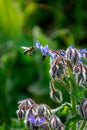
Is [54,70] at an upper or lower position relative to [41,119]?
upper

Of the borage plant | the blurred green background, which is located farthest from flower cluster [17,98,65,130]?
the blurred green background

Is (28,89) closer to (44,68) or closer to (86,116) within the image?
(44,68)

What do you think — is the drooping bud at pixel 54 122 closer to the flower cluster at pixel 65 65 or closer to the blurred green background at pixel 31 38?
the flower cluster at pixel 65 65

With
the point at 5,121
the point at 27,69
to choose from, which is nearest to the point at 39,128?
the point at 5,121

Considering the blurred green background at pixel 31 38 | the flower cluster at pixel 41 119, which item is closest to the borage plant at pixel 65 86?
the flower cluster at pixel 41 119

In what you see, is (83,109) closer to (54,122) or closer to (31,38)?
(54,122)

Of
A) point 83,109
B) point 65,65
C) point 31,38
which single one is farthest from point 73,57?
point 31,38

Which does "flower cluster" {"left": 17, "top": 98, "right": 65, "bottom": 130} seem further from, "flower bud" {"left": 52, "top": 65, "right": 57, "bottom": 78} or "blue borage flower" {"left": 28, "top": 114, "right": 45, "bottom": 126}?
"flower bud" {"left": 52, "top": 65, "right": 57, "bottom": 78}
